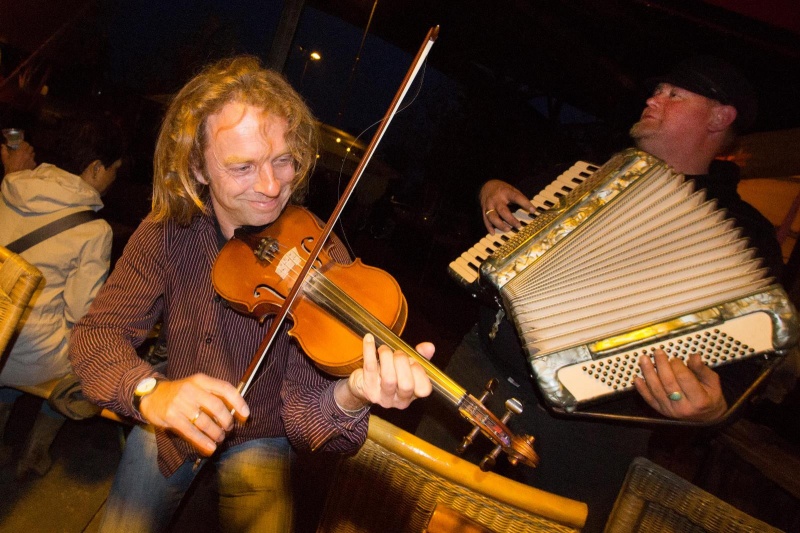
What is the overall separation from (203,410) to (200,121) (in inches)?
41.1

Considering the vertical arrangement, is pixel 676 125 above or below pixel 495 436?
above

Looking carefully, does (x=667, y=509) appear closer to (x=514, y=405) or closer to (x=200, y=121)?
(x=514, y=405)

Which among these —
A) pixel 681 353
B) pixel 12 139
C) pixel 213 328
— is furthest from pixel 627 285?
pixel 12 139

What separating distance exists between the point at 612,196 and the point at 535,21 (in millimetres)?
2649

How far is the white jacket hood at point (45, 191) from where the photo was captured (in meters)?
2.11

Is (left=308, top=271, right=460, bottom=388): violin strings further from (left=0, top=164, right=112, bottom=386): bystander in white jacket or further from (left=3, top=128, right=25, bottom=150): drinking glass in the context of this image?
(left=3, top=128, right=25, bottom=150): drinking glass

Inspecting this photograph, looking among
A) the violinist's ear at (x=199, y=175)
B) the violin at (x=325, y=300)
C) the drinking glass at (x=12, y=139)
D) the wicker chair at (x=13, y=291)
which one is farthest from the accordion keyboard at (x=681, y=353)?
the drinking glass at (x=12, y=139)

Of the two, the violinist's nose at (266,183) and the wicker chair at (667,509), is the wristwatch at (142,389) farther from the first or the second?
the wicker chair at (667,509)

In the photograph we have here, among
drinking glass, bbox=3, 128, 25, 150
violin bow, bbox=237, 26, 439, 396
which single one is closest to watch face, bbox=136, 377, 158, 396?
violin bow, bbox=237, 26, 439, 396

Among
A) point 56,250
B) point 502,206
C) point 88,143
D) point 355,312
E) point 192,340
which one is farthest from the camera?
point 88,143

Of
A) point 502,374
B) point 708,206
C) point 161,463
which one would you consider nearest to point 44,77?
point 161,463

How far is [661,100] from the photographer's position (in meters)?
1.89

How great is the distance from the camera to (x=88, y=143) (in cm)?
246

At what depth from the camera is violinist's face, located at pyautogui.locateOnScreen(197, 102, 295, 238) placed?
4.70 feet
